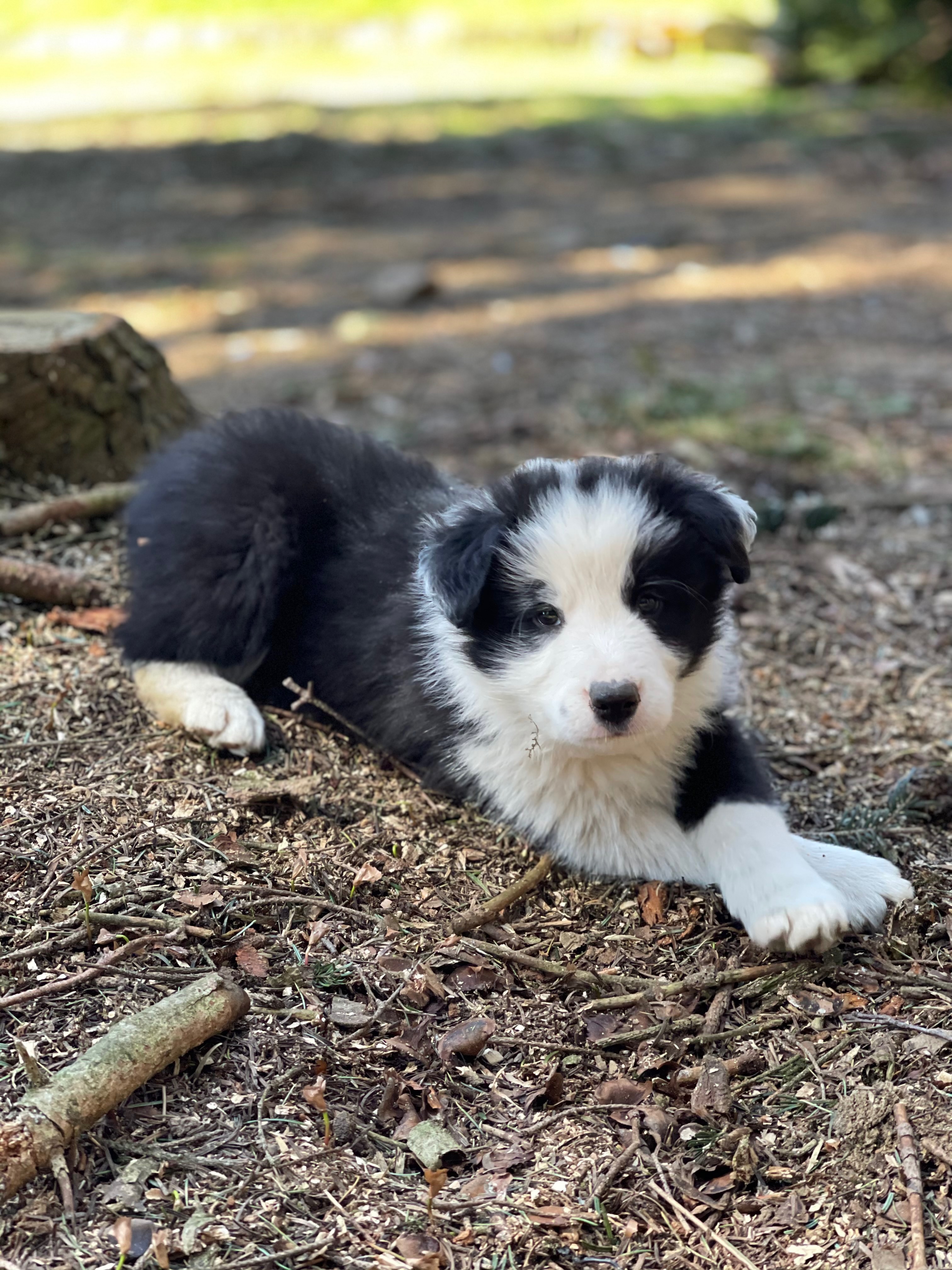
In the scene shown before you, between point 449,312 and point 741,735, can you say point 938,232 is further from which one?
point 741,735

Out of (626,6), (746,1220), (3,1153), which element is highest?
(626,6)

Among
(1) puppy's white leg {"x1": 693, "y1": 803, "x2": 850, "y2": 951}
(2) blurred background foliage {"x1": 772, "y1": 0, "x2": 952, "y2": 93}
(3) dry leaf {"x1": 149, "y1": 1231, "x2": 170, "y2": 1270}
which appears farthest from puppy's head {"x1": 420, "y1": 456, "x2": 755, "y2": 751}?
(2) blurred background foliage {"x1": 772, "y1": 0, "x2": 952, "y2": 93}

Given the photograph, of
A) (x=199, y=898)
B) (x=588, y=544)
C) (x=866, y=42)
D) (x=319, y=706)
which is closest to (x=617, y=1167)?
(x=199, y=898)

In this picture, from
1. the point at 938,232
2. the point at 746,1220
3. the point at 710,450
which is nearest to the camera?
the point at 746,1220

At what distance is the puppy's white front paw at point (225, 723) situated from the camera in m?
3.46

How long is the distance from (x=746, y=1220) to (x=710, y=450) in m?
3.87

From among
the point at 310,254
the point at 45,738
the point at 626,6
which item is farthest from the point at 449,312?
the point at 626,6

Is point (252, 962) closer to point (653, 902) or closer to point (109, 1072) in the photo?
point (109, 1072)

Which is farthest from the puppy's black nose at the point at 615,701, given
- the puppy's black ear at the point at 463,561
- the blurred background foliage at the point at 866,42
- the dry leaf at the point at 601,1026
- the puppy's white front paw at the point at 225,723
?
the blurred background foliage at the point at 866,42

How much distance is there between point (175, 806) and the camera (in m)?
3.23

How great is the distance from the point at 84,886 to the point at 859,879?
1735mm

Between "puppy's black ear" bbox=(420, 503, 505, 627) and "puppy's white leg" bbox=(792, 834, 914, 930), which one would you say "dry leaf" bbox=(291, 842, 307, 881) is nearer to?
"puppy's black ear" bbox=(420, 503, 505, 627)

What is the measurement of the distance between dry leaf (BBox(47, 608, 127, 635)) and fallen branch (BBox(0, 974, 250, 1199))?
62.2 inches

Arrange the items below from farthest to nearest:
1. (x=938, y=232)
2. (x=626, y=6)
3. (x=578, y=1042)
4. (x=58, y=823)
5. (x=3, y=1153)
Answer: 1. (x=626, y=6)
2. (x=938, y=232)
3. (x=58, y=823)
4. (x=578, y=1042)
5. (x=3, y=1153)
